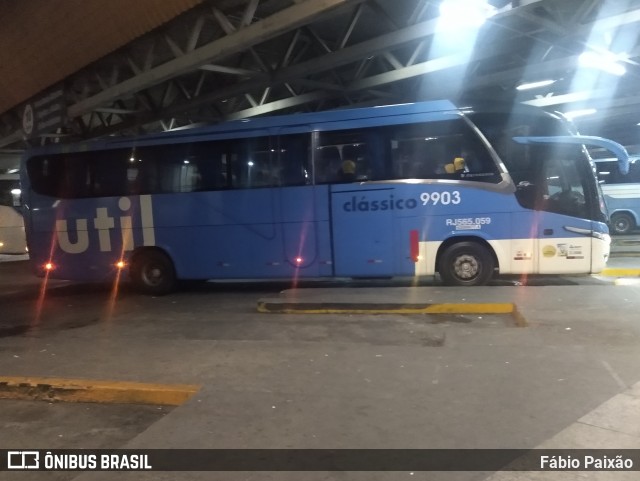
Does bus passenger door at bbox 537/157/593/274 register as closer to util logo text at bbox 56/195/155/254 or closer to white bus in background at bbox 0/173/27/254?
util logo text at bbox 56/195/155/254

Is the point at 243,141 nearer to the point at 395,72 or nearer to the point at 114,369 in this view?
the point at 114,369

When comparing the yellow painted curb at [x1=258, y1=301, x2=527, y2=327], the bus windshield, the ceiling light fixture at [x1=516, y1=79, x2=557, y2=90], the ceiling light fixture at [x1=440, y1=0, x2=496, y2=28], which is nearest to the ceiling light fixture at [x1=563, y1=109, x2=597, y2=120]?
the ceiling light fixture at [x1=516, y1=79, x2=557, y2=90]

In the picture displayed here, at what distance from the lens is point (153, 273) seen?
11.1m

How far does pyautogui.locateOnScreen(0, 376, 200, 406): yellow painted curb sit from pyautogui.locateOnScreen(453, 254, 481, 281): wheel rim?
602 cm

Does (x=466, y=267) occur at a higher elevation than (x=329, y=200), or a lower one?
lower

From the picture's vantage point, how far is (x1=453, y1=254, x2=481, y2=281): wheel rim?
939 cm

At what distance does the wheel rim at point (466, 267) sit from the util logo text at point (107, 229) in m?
6.37

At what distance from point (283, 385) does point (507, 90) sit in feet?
56.7

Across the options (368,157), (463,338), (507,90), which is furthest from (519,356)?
(507,90)

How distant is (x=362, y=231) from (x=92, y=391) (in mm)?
5787

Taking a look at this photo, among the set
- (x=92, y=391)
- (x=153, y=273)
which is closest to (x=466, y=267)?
(x=153, y=273)

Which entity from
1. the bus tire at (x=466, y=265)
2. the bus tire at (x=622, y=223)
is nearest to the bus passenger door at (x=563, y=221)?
the bus tire at (x=466, y=265)

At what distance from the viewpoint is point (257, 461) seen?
3.53 m

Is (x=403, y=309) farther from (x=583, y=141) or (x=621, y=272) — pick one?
(x=621, y=272)
